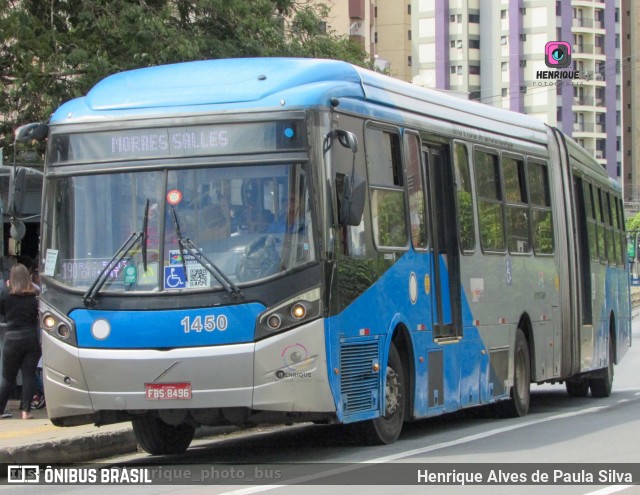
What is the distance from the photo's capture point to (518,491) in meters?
8.90

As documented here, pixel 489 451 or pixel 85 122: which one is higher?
pixel 85 122

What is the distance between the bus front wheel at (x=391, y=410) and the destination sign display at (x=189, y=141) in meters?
2.44

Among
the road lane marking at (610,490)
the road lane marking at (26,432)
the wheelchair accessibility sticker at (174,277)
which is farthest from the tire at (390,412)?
the road lane marking at (26,432)

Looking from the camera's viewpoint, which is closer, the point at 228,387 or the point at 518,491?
the point at 518,491

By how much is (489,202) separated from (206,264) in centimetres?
530

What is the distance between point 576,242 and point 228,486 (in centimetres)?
958

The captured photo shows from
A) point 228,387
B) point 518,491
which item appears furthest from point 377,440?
point 518,491

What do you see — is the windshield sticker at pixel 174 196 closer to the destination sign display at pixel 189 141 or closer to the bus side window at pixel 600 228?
the destination sign display at pixel 189 141

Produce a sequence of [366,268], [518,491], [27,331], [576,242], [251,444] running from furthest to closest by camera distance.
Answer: [576,242] → [27,331] → [251,444] → [366,268] → [518,491]

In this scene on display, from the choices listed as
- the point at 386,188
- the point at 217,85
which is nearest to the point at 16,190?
the point at 217,85

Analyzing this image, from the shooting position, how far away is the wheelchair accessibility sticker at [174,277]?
10.3 m

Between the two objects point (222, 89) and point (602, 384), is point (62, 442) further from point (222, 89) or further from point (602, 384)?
point (602, 384)

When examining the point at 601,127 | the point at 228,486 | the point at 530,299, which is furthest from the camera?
the point at 601,127

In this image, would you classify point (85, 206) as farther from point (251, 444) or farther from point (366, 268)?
point (251, 444)
